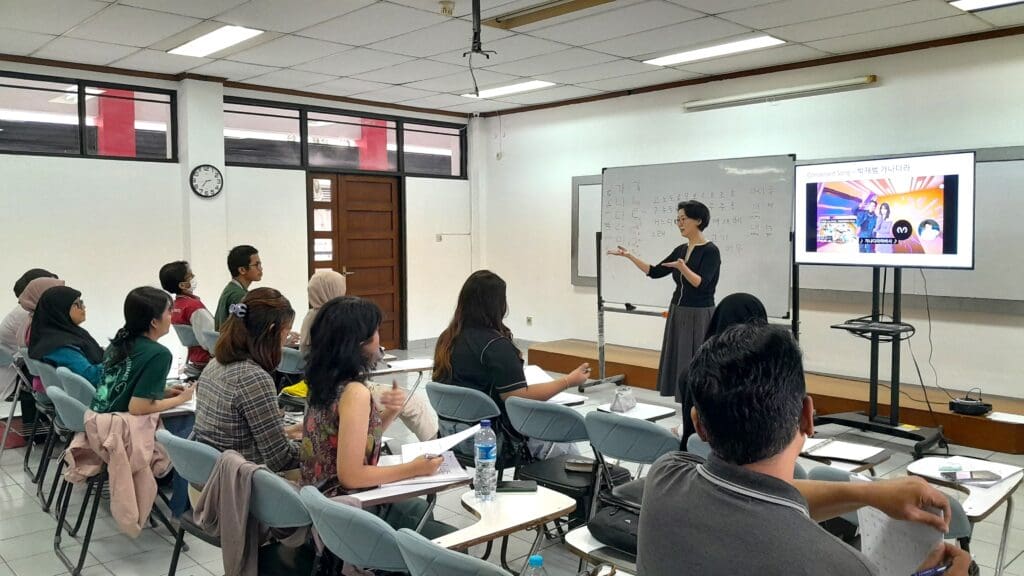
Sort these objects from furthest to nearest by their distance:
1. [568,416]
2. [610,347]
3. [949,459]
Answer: [610,347] → [568,416] → [949,459]

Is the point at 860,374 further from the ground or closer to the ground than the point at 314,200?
closer to the ground

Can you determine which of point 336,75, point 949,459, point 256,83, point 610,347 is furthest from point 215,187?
point 949,459

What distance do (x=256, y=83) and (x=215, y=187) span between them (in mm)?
1123

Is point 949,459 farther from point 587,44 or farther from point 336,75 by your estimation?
point 336,75

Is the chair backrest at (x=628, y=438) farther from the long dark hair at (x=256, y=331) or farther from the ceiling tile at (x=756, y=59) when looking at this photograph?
the ceiling tile at (x=756, y=59)

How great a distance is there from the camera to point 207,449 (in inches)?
95.3

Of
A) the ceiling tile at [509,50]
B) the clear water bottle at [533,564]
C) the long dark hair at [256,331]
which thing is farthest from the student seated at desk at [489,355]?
the ceiling tile at [509,50]

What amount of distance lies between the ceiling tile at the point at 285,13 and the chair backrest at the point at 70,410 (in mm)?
2692

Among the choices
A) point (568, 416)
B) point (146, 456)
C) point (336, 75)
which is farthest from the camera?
point (336, 75)

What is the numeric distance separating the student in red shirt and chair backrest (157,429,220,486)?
2.45 meters

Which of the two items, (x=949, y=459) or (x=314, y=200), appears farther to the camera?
(x=314, y=200)

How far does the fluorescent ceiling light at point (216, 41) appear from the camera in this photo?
5502 millimetres

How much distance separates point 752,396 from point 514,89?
277 inches

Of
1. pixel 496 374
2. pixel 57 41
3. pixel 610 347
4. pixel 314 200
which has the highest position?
pixel 57 41
